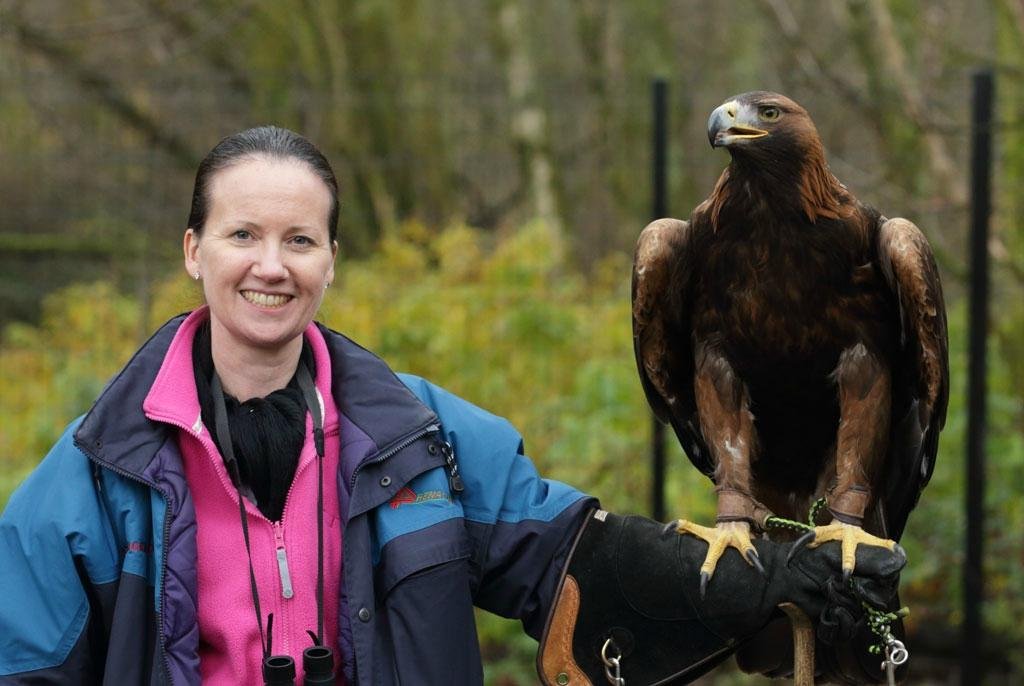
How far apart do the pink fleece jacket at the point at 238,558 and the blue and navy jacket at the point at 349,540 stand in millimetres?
38

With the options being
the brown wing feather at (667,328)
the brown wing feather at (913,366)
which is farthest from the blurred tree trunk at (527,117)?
the brown wing feather at (913,366)

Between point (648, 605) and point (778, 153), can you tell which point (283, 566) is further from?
point (778, 153)

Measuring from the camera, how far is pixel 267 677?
6.75 ft

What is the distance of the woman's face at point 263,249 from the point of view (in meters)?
2.18

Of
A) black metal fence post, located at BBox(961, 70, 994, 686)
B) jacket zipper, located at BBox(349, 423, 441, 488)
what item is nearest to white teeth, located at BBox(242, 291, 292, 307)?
jacket zipper, located at BBox(349, 423, 441, 488)

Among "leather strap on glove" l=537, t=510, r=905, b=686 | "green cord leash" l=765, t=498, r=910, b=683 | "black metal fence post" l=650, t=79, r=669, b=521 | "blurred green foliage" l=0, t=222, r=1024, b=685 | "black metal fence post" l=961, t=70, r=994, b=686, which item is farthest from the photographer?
"blurred green foliage" l=0, t=222, r=1024, b=685

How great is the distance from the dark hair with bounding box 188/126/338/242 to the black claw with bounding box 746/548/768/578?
3.22 feet

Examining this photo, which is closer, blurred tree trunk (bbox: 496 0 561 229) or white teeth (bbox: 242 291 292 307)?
white teeth (bbox: 242 291 292 307)

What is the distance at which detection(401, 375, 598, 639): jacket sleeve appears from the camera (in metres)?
2.40

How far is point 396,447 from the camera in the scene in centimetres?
224

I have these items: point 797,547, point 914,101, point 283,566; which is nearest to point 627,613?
point 797,547

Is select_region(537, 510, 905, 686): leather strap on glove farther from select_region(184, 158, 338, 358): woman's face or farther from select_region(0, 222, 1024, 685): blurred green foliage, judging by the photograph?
select_region(0, 222, 1024, 685): blurred green foliage

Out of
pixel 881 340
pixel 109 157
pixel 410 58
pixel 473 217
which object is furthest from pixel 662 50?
pixel 881 340

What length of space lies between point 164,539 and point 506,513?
0.66m
